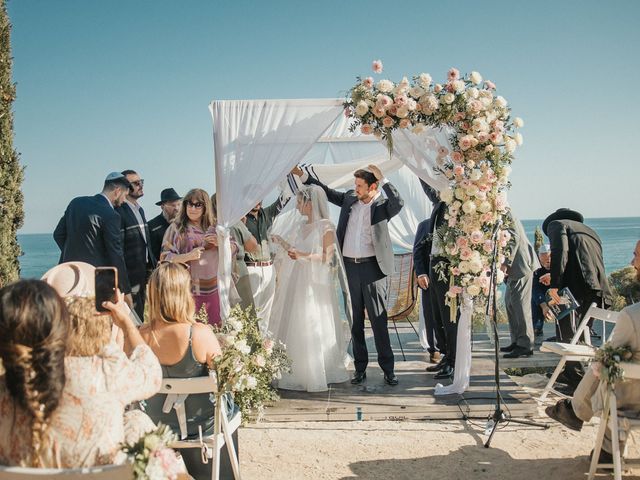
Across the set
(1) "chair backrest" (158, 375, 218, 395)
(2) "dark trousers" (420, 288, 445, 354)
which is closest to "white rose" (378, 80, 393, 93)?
(2) "dark trousers" (420, 288, 445, 354)

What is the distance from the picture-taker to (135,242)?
20.3 ft

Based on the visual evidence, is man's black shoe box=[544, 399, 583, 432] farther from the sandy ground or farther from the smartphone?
the smartphone

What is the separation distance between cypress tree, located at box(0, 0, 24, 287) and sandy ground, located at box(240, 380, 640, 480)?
4.73m

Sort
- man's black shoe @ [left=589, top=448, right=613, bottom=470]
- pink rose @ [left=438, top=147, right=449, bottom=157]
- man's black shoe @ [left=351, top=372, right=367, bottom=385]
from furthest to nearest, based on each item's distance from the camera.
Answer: man's black shoe @ [left=351, top=372, right=367, bottom=385] → pink rose @ [left=438, top=147, right=449, bottom=157] → man's black shoe @ [left=589, top=448, right=613, bottom=470]

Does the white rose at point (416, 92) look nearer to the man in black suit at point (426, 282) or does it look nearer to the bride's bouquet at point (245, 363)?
the man in black suit at point (426, 282)

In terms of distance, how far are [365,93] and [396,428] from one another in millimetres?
2836

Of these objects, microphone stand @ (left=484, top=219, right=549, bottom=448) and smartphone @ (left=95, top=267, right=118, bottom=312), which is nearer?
smartphone @ (left=95, top=267, right=118, bottom=312)

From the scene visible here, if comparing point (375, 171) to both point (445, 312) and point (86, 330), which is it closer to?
point (445, 312)

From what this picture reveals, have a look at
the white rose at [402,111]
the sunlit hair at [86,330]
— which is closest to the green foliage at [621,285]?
the white rose at [402,111]

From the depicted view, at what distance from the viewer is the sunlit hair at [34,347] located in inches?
79.8

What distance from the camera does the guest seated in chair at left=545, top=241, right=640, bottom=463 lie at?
351 cm

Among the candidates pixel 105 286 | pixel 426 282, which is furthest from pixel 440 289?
pixel 105 286

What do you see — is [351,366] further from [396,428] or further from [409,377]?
[396,428]

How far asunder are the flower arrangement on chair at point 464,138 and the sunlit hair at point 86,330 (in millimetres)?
3351
